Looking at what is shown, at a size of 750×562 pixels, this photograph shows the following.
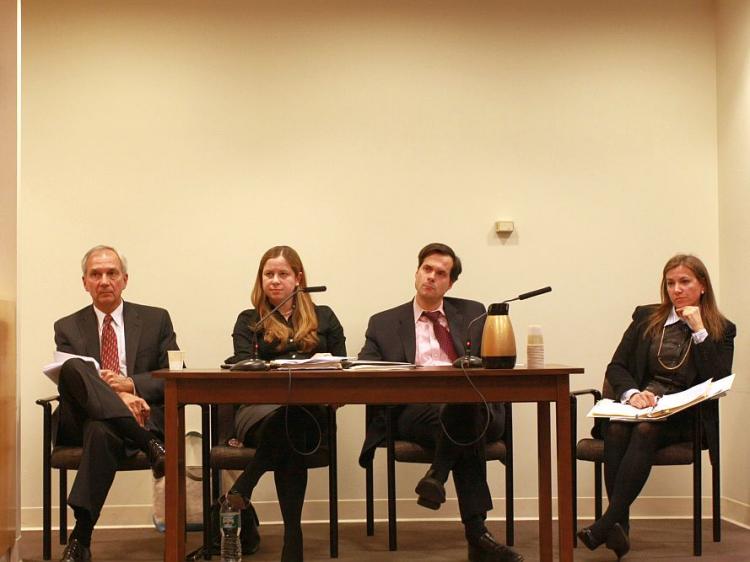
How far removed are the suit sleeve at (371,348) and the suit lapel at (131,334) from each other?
1.01 meters

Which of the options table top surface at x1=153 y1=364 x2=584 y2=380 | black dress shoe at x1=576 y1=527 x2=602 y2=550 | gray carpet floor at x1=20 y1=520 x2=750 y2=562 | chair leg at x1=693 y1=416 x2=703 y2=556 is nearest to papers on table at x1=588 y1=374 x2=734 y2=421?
chair leg at x1=693 y1=416 x2=703 y2=556

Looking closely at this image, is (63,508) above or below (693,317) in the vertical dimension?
below

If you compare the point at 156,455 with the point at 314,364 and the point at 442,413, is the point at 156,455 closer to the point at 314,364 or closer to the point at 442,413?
the point at 314,364

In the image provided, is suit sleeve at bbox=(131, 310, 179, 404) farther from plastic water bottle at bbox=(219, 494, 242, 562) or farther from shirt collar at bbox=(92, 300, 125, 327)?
plastic water bottle at bbox=(219, 494, 242, 562)

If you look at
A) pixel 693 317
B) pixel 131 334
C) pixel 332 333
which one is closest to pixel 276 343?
pixel 332 333

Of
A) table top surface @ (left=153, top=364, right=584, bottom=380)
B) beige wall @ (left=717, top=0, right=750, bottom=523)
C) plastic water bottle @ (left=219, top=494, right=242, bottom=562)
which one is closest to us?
table top surface @ (left=153, top=364, right=584, bottom=380)

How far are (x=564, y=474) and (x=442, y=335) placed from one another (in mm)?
1153

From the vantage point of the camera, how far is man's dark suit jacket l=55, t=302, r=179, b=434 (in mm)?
4336

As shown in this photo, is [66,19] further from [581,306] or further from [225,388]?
[581,306]

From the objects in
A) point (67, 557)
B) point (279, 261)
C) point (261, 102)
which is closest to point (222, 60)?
point (261, 102)

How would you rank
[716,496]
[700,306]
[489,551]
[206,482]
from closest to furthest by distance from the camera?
[489,551], [206,482], [716,496], [700,306]

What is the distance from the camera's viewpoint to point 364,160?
5.11m

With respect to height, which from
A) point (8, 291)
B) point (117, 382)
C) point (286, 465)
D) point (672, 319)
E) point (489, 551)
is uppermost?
point (8, 291)

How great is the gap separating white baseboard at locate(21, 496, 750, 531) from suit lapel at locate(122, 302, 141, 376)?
38.1 inches
